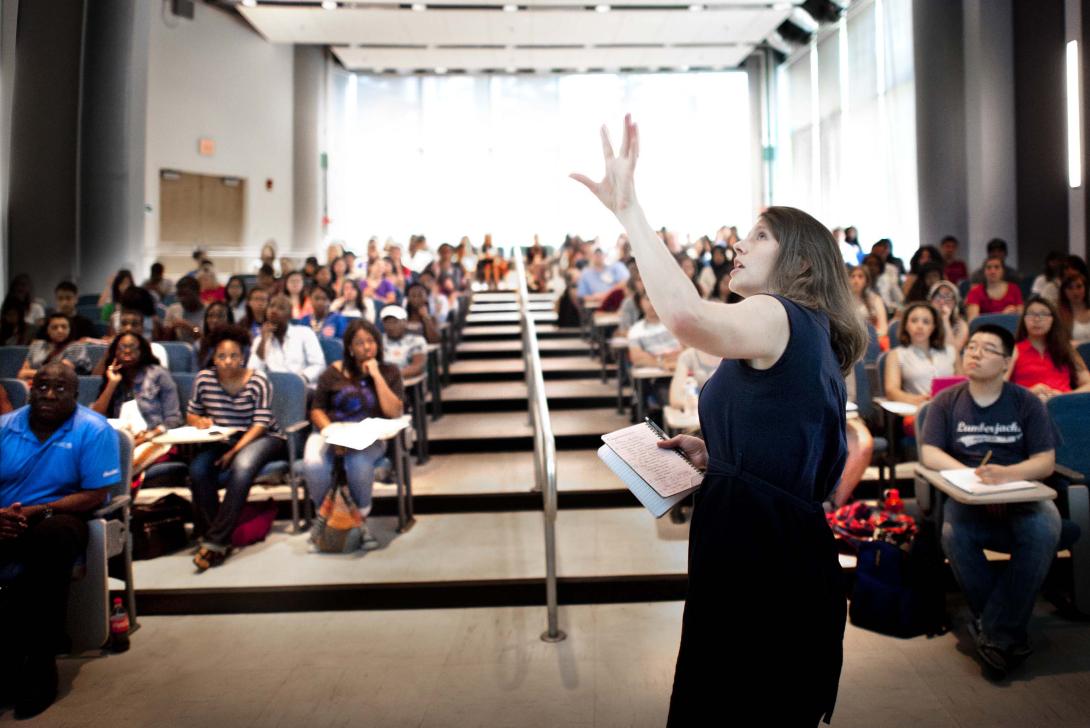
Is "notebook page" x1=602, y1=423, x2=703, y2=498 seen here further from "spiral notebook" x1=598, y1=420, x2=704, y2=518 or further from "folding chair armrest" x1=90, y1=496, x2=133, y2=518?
"folding chair armrest" x1=90, y1=496, x2=133, y2=518

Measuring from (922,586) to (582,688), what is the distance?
148cm

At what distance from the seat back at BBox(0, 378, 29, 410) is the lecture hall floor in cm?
174

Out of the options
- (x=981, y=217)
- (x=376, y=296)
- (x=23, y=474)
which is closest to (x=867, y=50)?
(x=981, y=217)

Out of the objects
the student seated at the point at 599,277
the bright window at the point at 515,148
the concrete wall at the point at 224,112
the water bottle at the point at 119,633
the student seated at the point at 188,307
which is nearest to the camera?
the water bottle at the point at 119,633

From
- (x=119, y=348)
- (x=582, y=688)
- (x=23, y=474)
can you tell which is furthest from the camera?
(x=119, y=348)

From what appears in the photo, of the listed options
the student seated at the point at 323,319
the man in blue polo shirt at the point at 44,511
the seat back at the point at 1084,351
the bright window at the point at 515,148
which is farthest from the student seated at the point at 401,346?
the bright window at the point at 515,148

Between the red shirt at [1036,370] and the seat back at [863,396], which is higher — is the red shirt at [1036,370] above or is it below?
above

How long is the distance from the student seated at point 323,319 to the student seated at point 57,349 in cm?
171

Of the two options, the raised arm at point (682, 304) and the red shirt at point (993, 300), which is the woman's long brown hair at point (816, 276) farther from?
the red shirt at point (993, 300)

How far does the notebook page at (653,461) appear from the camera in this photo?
1.66 meters

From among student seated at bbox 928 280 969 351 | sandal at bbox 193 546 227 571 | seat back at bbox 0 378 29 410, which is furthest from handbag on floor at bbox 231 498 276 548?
student seated at bbox 928 280 969 351

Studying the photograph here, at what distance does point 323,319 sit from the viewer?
742 centimetres

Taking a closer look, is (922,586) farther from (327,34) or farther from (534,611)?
(327,34)

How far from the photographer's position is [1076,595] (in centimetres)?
348
